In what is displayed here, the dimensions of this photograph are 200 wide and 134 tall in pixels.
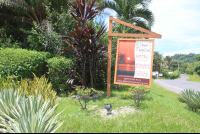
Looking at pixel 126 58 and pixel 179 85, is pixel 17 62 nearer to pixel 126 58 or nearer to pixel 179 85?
pixel 126 58

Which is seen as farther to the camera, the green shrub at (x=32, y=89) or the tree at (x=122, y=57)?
the tree at (x=122, y=57)

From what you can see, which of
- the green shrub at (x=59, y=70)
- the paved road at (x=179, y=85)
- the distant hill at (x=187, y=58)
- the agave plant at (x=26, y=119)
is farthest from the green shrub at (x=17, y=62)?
the distant hill at (x=187, y=58)

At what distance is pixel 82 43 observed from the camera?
546cm

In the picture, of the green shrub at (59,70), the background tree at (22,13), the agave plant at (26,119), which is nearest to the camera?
the agave plant at (26,119)

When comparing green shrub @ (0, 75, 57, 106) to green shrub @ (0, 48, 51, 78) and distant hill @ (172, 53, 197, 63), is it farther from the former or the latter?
distant hill @ (172, 53, 197, 63)

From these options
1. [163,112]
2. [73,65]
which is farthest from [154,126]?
[73,65]

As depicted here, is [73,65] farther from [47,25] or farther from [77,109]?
[47,25]

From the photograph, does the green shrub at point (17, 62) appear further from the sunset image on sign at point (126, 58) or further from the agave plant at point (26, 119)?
the sunset image on sign at point (126, 58)

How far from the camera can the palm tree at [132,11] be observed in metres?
9.09

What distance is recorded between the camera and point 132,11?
930 cm

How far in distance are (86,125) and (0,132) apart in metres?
1.56

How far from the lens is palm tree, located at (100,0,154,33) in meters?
9.09

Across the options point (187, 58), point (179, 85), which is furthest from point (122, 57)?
point (187, 58)

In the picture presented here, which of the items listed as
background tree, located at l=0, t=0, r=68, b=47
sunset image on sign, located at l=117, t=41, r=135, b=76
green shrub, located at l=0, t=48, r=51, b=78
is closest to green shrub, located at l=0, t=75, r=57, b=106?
green shrub, located at l=0, t=48, r=51, b=78
